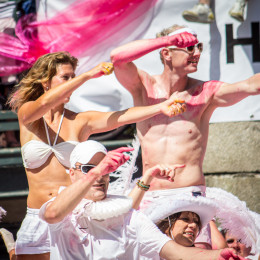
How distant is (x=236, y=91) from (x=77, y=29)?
184cm

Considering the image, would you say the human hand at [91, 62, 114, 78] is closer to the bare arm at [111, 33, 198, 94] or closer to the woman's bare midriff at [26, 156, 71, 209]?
the bare arm at [111, 33, 198, 94]

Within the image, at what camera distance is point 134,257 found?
2473 mm

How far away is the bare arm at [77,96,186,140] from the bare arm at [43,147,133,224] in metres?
0.56

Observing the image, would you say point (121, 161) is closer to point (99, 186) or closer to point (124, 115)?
point (99, 186)

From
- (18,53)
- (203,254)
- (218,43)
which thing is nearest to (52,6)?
(18,53)

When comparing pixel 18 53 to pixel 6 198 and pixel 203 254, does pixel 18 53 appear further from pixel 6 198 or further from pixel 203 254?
pixel 203 254

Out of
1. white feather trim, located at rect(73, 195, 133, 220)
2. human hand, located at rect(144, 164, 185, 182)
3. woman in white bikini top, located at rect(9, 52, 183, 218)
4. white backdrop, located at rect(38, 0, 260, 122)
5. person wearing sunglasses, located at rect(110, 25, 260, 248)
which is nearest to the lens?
white feather trim, located at rect(73, 195, 133, 220)

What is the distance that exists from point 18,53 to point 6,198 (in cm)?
133

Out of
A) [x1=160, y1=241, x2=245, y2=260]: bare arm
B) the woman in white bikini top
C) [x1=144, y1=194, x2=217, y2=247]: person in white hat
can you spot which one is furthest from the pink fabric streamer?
[x1=160, y1=241, x2=245, y2=260]: bare arm

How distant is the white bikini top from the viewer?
10.4ft

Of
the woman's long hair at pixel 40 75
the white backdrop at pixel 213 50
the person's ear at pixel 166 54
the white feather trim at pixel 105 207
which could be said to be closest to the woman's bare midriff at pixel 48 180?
the woman's long hair at pixel 40 75

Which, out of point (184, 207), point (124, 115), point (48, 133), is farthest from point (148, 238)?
point (48, 133)

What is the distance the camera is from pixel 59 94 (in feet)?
9.91

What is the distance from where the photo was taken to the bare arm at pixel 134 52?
3.15 meters
